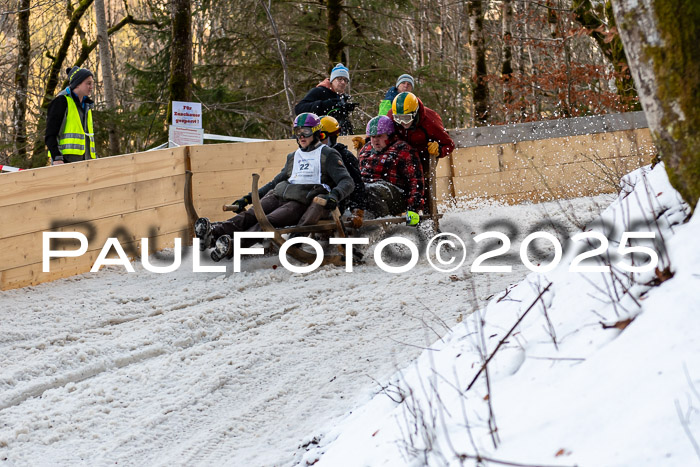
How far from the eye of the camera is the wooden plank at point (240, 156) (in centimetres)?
930

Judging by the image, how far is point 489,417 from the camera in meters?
2.79

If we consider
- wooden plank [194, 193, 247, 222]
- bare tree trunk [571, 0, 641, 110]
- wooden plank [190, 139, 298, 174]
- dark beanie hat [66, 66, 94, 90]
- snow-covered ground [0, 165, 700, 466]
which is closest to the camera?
snow-covered ground [0, 165, 700, 466]

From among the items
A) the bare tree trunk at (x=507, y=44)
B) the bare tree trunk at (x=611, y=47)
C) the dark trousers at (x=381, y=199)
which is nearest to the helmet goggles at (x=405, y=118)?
the dark trousers at (x=381, y=199)

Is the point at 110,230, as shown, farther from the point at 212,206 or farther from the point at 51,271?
the point at 212,206

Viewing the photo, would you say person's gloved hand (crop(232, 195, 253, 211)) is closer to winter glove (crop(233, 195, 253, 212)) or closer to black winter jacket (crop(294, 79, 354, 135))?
winter glove (crop(233, 195, 253, 212))

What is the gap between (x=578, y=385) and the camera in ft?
8.70

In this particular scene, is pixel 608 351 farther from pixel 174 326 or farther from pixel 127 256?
pixel 127 256

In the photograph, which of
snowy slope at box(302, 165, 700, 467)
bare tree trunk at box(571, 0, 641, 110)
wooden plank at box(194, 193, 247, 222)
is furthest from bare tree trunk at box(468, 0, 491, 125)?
snowy slope at box(302, 165, 700, 467)

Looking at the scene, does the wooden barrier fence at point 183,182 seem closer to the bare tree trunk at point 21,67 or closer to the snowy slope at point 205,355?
the snowy slope at point 205,355

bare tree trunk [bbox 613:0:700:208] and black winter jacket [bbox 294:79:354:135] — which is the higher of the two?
black winter jacket [bbox 294:79:354:135]

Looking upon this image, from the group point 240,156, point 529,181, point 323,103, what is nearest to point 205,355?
point 240,156

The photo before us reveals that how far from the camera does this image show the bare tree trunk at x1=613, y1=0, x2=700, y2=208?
3.23m

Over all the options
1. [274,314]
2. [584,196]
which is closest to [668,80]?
[274,314]

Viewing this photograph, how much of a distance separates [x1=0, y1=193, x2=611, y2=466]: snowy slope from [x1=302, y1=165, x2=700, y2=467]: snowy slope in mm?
411
